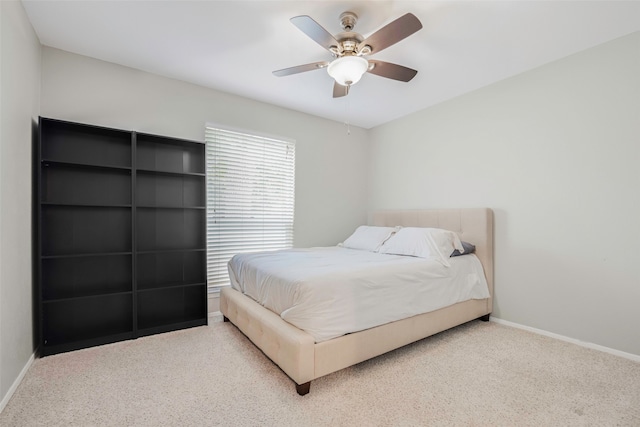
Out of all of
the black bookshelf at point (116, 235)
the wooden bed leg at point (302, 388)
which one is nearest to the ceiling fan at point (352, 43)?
the black bookshelf at point (116, 235)

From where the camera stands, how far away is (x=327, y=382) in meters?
1.91

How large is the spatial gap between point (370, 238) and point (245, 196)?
1.59 metres

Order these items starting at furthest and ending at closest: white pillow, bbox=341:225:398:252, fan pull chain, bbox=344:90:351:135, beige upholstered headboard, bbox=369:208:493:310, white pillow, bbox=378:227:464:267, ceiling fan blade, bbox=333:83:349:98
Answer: fan pull chain, bbox=344:90:351:135
white pillow, bbox=341:225:398:252
beige upholstered headboard, bbox=369:208:493:310
white pillow, bbox=378:227:464:267
ceiling fan blade, bbox=333:83:349:98

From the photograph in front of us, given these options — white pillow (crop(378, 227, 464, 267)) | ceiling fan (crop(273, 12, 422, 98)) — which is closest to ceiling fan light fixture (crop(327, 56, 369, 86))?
ceiling fan (crop(273, 12, 422, 98))

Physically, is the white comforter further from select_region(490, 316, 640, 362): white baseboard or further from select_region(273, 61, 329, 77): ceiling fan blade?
select_region(273, 61, 329, 77): ceiling fan blade

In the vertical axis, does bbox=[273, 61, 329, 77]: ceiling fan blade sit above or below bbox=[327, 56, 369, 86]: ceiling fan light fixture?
above

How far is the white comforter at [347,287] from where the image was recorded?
1.86 m

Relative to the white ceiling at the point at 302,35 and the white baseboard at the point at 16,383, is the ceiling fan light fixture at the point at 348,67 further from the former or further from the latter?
the white baseboard at the point at 16,383

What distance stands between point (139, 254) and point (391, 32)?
2.79 metres

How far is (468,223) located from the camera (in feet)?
10.3

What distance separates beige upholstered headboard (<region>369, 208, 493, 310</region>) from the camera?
3.02m

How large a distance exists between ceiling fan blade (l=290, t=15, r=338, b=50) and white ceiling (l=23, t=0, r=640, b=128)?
246mm

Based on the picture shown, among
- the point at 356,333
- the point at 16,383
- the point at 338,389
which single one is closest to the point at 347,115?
the point at 356,333

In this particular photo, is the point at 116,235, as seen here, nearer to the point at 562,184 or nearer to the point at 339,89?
the point at 339,89
